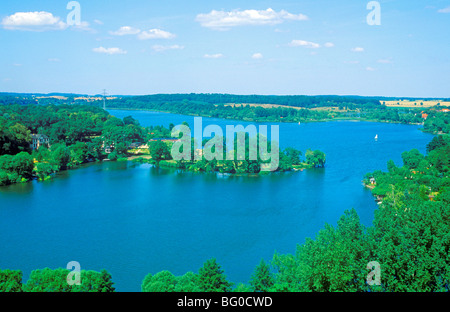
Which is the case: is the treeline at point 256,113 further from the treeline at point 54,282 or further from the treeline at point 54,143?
the treeline at point 54,282

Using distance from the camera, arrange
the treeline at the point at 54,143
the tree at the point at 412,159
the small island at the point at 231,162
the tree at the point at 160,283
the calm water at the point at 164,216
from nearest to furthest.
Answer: the tree at the point at 160,283, the calm water at the point at 164,216, the treeline at the point at 54,143, the tree at the point at 412,159, the small island at the point at 231,162

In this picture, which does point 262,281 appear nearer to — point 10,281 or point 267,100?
point 10,281

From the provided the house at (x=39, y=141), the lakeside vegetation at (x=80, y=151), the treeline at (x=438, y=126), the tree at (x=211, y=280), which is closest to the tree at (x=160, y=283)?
the tree at (x=211, y=280)

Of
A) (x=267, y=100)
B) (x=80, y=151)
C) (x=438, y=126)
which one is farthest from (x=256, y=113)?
(x=80, y=151)

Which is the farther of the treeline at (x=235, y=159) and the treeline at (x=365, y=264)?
the treeline at (x=235, y=159)

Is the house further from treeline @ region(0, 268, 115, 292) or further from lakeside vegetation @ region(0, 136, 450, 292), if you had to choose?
lakeside vegetation @ region(0, 136, 450, 292)

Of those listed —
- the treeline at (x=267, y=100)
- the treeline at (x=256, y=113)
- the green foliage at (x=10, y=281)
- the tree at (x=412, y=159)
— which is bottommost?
the green foliage at (x=10, y=281)

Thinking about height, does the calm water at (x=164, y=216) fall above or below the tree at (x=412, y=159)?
below
